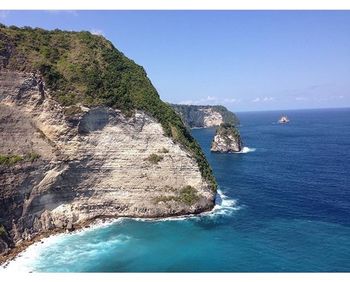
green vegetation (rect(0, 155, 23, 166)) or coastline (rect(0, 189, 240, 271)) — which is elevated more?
green vegetation (rect(0, 155, 23, 166))

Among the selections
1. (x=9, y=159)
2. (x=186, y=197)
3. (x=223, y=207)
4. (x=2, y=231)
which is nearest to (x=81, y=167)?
(x=9, y=159)

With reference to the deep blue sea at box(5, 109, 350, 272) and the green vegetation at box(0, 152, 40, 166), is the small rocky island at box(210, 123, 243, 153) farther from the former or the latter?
the green vegetation at box(0, 152, 40, 166)

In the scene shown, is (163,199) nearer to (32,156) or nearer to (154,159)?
(154,159)

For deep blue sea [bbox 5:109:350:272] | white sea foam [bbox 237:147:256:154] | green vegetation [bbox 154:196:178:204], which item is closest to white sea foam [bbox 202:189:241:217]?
deep blue sea [bbox 5:109:350:272]

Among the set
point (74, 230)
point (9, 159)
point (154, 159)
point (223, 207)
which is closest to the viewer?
point (9, 159)

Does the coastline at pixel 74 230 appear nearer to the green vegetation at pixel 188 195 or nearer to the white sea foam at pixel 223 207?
the white sea foam at pixel 223 207

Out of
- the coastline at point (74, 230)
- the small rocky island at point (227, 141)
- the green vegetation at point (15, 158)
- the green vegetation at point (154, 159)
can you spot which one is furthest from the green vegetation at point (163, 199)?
the small rocky island at point (227, 141)

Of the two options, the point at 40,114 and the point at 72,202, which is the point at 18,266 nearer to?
the point at 72,202
